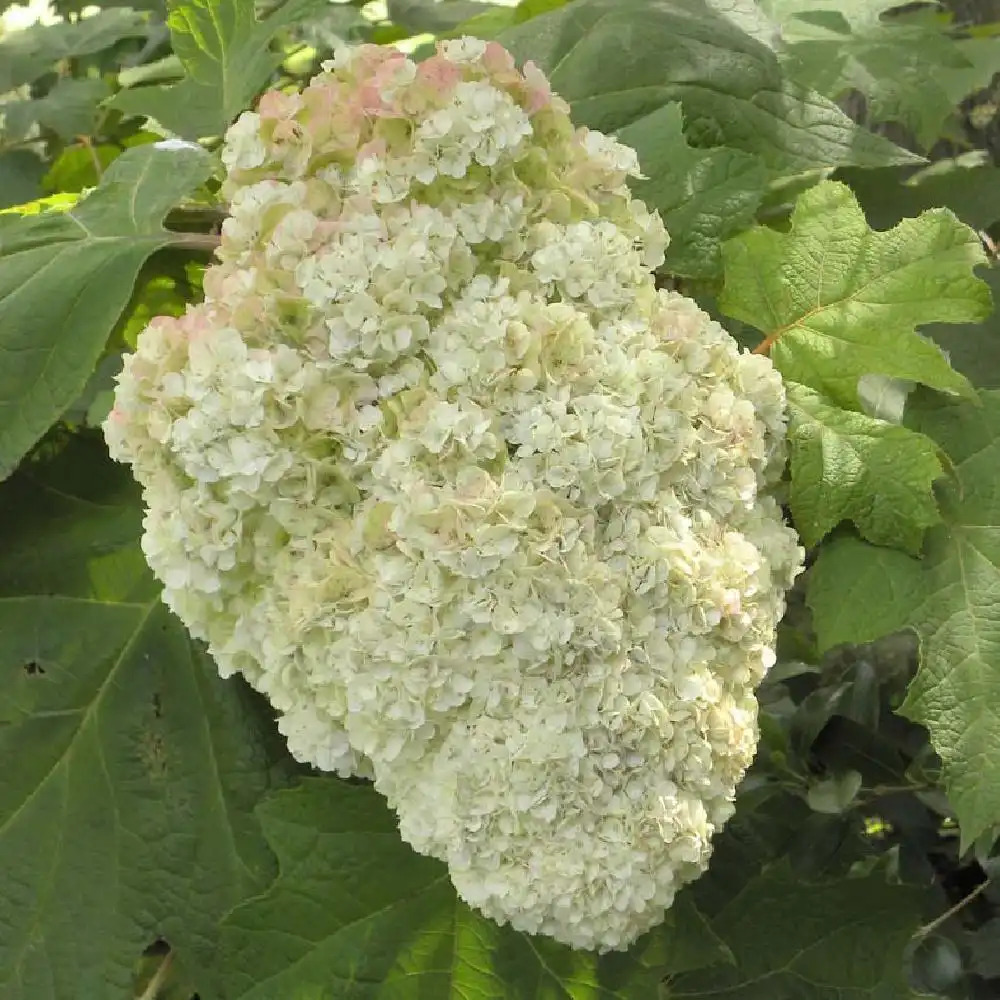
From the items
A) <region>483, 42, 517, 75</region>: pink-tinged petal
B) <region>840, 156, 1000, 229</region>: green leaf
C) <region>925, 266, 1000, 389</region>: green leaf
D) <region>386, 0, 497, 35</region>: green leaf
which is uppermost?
<region>483, 42, 517, 75</region>: pink-tinged petal

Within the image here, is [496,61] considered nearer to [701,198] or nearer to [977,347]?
[701,198]

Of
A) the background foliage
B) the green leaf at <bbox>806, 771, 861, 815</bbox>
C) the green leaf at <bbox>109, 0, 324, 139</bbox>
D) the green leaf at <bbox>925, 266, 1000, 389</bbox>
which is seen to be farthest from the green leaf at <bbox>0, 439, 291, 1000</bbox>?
the green leaf at <bbox>925, 266, 1000, 389</bbox>

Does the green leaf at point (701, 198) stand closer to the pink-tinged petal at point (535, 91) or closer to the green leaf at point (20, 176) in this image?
the pink-tinged petal at point (535, 91)

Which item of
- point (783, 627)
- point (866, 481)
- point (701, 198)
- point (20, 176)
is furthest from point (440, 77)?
point (20, 176)

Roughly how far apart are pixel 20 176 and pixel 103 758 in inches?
31.4

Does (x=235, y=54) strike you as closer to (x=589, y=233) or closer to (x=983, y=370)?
(x=589, y=233)

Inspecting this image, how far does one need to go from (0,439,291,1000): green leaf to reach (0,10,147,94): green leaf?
0.70m

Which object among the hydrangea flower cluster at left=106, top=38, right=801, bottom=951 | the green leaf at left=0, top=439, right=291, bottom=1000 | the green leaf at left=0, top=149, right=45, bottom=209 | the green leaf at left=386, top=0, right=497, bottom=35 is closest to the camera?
the hydrangea flower cluster at left=106, top=38, right=801, bottom=951

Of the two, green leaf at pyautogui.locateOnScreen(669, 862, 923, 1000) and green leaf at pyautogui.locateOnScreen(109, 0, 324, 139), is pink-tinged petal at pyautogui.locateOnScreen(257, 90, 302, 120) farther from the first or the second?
green leaf at pyautogui.locateOnScreen(669, 862, 923, 1000)

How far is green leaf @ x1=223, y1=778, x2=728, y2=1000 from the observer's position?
0.75 metres

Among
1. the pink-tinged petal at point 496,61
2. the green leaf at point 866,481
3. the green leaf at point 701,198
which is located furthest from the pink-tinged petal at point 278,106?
the green leaf at point 866,481

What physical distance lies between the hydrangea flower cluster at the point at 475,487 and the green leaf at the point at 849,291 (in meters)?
0.09

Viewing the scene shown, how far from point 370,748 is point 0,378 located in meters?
0.41

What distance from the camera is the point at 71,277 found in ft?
2.76
